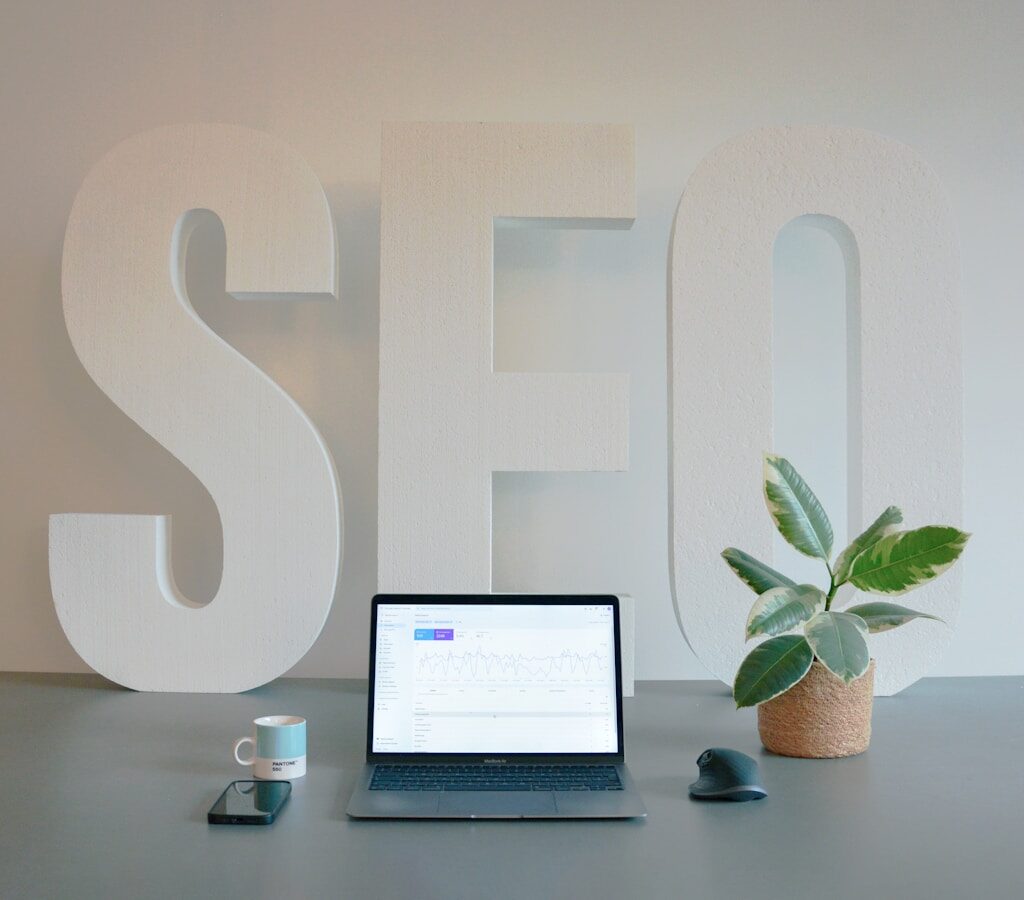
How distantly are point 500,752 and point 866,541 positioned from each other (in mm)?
628

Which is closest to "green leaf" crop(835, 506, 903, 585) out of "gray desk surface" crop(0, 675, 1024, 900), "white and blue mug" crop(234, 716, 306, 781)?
"gray desk surface" crop(0, 675, 1024, 900)

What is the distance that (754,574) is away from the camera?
1.54 meters

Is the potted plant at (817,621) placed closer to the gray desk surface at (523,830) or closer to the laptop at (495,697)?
the gray desk surface at (523,830)

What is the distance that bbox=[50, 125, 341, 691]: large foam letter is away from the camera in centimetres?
183

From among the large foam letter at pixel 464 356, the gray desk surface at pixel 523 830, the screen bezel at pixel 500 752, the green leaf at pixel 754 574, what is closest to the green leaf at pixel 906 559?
the green leaf at pixel 754 574

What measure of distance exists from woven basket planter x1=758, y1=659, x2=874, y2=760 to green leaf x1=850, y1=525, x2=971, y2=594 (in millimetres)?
143

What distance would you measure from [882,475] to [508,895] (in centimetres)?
115

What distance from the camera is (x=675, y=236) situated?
1856 mm

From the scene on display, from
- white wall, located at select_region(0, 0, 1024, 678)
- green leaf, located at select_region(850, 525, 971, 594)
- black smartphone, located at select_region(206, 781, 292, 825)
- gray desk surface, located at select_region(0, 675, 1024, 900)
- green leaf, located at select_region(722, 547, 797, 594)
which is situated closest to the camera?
gray desk surface, located at select_region(0, 675, 1024, 900)

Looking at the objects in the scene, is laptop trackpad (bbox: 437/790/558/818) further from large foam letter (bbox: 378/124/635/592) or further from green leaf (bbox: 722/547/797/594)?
large foam letter (bbox: 378/124/635/592)

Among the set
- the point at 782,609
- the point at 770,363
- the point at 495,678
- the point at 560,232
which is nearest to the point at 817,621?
the point at 782,609

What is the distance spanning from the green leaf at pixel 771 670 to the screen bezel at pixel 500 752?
0.55 ft

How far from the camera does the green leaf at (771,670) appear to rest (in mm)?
1350

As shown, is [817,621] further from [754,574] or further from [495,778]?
[495,778]
